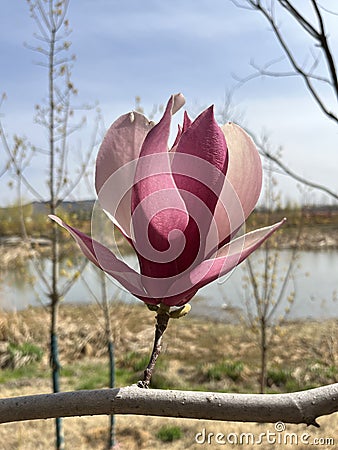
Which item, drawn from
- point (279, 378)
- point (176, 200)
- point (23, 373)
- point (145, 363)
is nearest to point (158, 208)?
point (176, 200)

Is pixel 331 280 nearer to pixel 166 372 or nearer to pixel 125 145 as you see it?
pixel 166 372

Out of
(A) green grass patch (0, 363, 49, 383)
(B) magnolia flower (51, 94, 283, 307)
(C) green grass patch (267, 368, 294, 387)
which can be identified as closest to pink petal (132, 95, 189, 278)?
(B) magnolia flower (51, 94, 283, 307)

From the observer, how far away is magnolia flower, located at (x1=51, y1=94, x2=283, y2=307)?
313mm

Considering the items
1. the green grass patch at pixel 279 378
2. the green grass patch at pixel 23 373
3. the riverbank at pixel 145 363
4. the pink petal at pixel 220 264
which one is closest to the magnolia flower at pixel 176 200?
the pink petal at pixel 220 264

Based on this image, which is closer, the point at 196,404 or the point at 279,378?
the point at 196,404

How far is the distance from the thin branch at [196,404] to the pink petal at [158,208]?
73 mm

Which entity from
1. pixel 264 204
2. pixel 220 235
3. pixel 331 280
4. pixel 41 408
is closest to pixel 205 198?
pixel 220 235

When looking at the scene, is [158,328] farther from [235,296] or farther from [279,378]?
[235,296]

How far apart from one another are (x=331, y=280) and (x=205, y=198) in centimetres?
799

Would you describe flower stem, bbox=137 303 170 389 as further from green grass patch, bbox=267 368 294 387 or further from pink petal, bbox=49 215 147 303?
A: green grass patch, bbox=267 368 294 387

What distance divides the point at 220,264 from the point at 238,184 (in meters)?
0.05

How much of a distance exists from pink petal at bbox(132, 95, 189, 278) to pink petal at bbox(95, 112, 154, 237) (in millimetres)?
12

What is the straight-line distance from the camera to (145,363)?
439 centimetres

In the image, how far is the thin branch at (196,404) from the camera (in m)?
0.31
